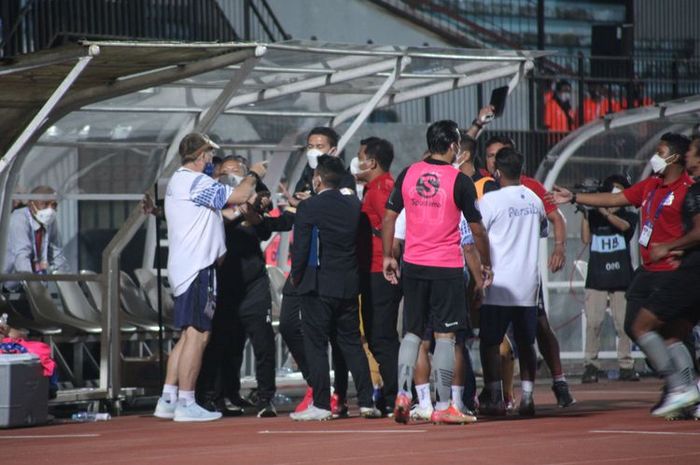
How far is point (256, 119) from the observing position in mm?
16719

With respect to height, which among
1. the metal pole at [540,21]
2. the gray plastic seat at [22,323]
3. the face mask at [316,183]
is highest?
the metal pole at [540,21]

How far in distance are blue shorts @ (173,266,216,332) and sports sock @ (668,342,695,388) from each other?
3.53 meters

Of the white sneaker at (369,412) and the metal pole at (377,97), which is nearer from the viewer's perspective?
the white sneaker at (369,412)

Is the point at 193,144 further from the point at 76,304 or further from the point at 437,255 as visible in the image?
the point at 76,304

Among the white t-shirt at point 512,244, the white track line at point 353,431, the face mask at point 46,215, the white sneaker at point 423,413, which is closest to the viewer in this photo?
the white track line at point 353,431

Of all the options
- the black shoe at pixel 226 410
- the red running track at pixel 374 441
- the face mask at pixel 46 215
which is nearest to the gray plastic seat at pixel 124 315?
the face mask at pixel 46 215

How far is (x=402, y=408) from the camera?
11.5 metres

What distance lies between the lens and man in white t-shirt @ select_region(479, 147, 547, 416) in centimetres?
1223

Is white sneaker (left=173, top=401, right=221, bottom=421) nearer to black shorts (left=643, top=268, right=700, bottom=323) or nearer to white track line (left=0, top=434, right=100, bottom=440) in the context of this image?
white track line (left=0, top=434, right=100, bottom=440)

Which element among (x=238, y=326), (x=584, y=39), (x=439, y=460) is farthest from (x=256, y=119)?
(x=584, y=39)

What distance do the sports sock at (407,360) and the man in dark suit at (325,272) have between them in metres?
0.90

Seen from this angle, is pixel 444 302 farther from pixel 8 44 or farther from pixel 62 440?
pixel 8 44

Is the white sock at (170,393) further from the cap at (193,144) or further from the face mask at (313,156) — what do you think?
the face mask at (313,156)

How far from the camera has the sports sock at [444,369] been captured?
37.3ft
